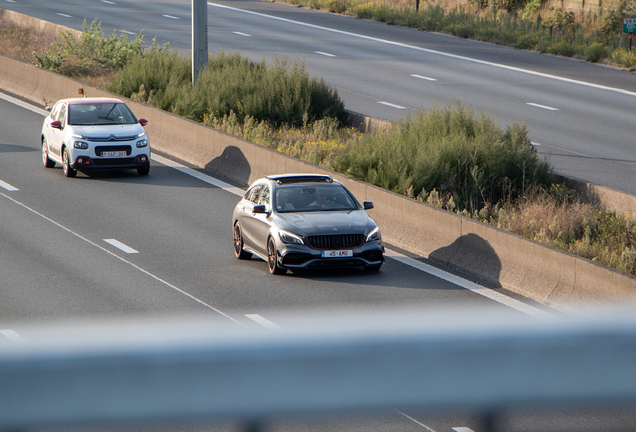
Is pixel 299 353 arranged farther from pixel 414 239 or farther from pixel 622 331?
pixel 414 239

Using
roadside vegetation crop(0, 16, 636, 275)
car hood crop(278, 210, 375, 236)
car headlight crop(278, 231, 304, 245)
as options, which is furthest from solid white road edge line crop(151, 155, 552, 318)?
car headlight crop(278, 231, 304, 245)

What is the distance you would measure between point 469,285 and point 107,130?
1123 cm

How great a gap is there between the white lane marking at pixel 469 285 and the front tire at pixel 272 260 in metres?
2.13

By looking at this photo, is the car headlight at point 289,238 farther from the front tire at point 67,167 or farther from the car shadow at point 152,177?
the front tire at point 67,167

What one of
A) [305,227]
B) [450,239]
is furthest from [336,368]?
[450,239]

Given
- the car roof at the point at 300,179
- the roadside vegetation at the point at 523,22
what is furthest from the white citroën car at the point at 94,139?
the roadside vegetation at the point at 523,22

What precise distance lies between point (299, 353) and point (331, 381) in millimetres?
75

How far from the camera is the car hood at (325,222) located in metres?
13.6

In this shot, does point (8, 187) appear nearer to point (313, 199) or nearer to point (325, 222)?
point (313, 199)

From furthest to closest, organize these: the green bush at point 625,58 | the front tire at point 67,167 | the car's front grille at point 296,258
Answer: the green bush at point 625,58, the front tire at point 67,167, the car's front grille at point 296,258

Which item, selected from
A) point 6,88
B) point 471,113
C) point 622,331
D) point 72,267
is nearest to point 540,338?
point 622,331

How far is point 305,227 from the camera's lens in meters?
13.7

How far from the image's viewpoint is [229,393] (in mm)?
1554

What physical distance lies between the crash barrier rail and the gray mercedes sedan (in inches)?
50.4
